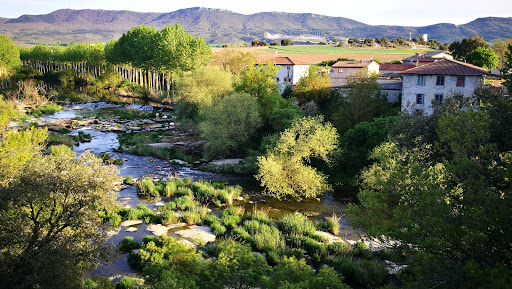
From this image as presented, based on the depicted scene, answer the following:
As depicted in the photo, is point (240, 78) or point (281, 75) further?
point (281, 75)

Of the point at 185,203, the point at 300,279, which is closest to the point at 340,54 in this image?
the point at 185,203

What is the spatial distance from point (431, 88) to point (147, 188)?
99.1 feet

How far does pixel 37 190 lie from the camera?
42.0ft

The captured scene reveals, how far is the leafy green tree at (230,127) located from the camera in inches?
1484

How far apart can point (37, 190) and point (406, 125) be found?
2503cm

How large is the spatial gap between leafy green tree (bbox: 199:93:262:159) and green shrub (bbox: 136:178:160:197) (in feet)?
32.2

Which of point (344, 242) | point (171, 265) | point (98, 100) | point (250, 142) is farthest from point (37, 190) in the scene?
point (98, 100)

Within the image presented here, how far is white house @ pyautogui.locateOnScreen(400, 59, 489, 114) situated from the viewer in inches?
1517

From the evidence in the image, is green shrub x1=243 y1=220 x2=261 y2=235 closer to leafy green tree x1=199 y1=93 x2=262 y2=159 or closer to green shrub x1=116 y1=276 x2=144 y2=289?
green shrub x1=116 y1=276 x2=144 y2=289

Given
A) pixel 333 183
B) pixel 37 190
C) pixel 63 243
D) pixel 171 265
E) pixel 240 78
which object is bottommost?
pixel 333 183

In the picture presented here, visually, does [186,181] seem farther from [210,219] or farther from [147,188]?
[210,219]

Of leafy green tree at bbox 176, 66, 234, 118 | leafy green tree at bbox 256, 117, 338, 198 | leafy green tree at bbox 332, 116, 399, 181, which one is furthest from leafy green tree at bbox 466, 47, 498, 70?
leafy green tree at bbox 256, 117, 338, 198

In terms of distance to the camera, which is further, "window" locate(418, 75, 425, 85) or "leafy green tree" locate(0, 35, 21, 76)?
"leafy green tree" locate(0, 35, 21, 76)

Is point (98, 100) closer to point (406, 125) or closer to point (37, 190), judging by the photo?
point (406, 125)
